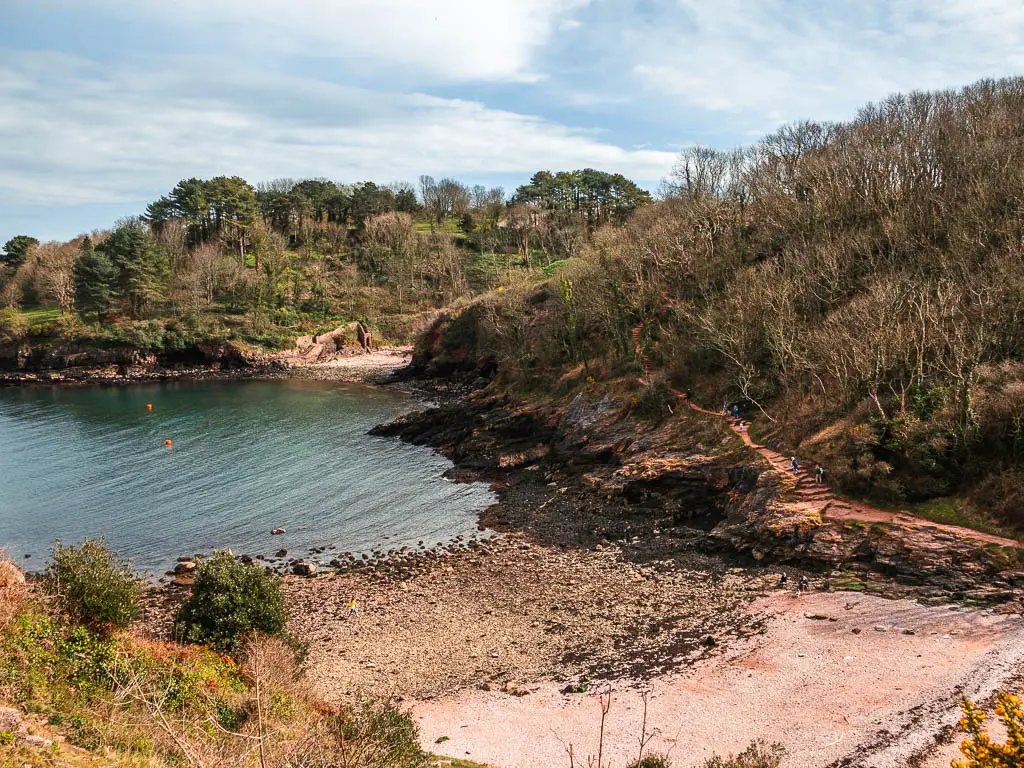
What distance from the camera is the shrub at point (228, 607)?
2258 cm

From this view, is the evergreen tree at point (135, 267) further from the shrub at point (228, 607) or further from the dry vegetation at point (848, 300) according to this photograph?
the shrub at point (228, 607)

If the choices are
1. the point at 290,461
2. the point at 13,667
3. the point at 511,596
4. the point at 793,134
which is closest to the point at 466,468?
the point at 290,461

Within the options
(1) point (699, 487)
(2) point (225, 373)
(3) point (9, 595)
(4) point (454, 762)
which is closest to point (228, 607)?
(3) point (9, 595)

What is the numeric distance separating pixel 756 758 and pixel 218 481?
45757mm

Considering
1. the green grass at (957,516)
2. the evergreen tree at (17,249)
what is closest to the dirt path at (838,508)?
the green grass at (957,516)

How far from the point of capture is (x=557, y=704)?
2233 centimetres

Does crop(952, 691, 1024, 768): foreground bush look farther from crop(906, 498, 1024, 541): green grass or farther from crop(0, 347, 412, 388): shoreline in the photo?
crop(0, 347, 412, 388): shoreline

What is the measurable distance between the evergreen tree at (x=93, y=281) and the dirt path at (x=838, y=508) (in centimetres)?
10609

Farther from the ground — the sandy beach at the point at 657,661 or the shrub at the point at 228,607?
the shrub at the point at 228,607

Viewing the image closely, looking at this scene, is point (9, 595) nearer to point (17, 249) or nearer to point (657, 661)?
point (657, 661)

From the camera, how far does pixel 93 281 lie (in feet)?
339

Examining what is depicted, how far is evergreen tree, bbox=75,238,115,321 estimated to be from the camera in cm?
10275

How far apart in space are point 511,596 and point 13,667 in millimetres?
19803

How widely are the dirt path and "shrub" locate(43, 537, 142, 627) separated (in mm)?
30826
